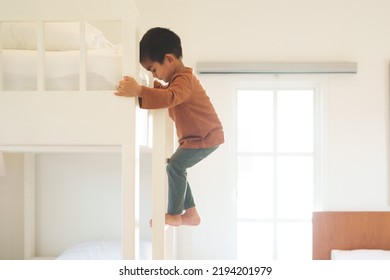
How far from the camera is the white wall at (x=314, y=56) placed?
2307 mm

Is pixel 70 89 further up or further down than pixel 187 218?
further up

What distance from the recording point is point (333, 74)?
2305 millimetres

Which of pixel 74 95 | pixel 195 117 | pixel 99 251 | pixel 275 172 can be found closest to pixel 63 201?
pixel 99 251

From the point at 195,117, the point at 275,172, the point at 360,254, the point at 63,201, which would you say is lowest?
the point at 360,254

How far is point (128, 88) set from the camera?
1.00m

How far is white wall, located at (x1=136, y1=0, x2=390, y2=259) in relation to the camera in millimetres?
2307

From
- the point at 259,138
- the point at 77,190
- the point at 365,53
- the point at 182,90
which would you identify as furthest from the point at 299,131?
the point at 182,90

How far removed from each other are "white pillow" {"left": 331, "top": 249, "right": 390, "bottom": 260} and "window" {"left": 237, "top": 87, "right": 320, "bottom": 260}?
0.23 metres

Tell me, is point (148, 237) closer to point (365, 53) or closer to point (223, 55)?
point (223, 55)

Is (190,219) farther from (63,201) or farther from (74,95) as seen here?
(63,201)

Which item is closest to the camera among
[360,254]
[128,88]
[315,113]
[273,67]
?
[128,88]

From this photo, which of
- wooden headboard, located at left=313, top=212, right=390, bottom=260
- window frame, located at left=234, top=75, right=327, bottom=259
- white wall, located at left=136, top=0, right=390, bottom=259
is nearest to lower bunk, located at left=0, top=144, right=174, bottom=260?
white wall, located at left=136, top=0, right=390, bottom=259

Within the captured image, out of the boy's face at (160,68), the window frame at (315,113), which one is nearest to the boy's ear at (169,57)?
the boy's face at (160,68)

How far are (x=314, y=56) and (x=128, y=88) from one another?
1544 mm
